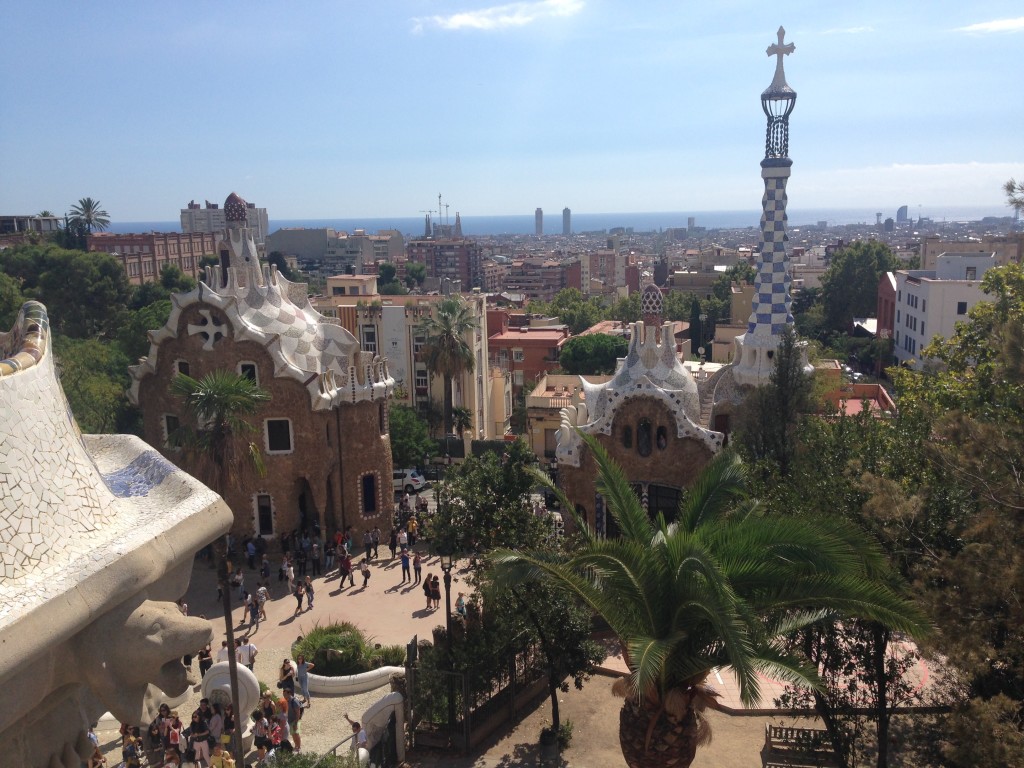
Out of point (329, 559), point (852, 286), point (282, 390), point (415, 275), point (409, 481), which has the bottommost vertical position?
point (409, 481)

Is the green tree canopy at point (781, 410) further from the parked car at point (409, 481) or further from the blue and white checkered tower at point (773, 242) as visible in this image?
the parked car at point (409, 481)

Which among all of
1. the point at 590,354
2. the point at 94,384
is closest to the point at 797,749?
the point at 94,384

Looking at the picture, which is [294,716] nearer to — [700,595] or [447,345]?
[700,595]

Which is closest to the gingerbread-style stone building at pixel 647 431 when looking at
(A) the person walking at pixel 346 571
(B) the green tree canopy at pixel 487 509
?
(B) the green tree canopy at pixel 487 509

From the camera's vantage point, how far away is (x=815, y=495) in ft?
44.6

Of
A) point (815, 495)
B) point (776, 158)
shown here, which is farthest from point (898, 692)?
point (776, 158)

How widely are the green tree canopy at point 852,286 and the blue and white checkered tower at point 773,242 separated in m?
49.7

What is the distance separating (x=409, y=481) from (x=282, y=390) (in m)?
9.97

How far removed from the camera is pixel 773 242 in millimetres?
24656

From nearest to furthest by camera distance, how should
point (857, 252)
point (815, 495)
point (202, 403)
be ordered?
point (815, 495)
point (202, 403)
point (857, 252)

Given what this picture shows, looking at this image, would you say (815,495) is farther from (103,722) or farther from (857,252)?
(857,252)

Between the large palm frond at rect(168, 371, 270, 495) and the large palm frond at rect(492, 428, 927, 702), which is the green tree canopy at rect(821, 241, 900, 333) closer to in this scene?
the large palm frond at rect(168, 371, 270, 495)

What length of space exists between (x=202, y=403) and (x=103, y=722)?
22.0ft

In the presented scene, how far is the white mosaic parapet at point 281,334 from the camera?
2425cm
